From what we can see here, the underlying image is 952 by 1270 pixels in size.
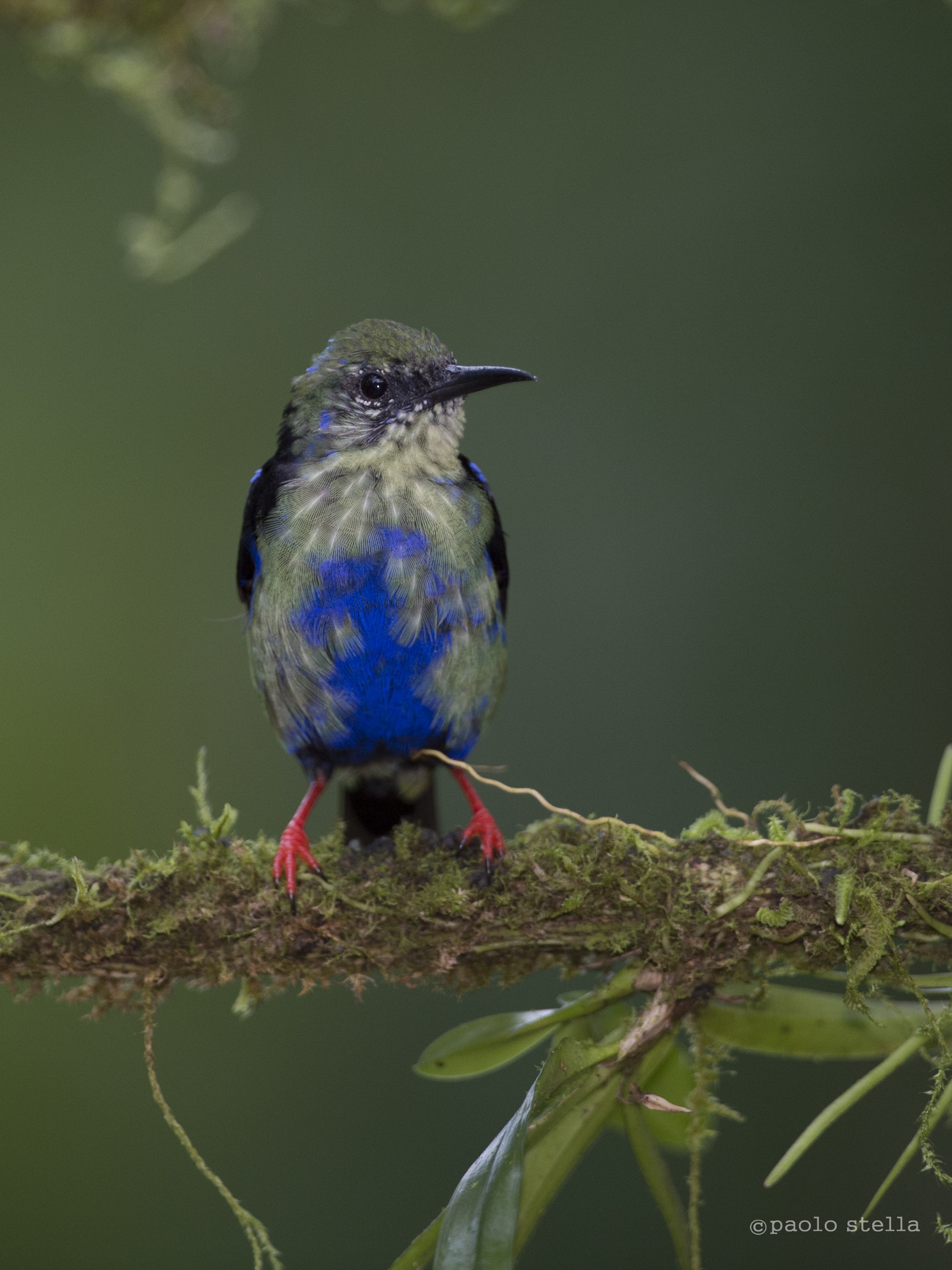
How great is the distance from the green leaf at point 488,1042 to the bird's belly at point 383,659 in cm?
106

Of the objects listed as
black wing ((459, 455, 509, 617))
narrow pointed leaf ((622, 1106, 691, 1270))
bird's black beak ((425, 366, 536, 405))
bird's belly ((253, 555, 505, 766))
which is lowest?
narrow pointed leaf ((622, 1106, 691, 1270))

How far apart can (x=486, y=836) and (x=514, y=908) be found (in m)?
0.43

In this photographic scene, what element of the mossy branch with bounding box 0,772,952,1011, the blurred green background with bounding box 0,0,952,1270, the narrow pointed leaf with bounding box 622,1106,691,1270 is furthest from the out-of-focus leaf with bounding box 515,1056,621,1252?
the blurred green background with bounding box 0,0,952,1270

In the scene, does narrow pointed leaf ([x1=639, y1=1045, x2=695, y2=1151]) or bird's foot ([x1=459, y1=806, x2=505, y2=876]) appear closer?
narrow pointed leaf ([x1=639, y1=1045, x2=695, y2=1151])

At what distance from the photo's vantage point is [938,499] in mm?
6129

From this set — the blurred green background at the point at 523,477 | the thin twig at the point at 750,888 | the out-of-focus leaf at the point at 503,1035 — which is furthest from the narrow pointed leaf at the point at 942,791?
the blurred green background at the point at 523,477

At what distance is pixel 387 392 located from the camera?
3674 mm

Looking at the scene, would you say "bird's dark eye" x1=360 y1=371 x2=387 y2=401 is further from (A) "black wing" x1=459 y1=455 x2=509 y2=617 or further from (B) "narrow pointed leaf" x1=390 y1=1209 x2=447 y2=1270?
(B) "narrow pointed leaf" x1=390 y1=1209 x2=447 y2=1270

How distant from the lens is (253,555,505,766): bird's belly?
3467mm

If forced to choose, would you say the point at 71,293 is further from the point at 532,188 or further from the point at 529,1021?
the point at 529,1021

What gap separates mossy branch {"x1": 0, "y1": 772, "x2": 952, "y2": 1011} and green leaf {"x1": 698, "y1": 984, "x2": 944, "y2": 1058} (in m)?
0.10

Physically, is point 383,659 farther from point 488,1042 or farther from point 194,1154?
point 194,1154

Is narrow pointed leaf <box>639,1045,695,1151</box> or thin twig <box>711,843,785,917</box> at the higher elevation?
thin twig <box>711,843,785,917</box>

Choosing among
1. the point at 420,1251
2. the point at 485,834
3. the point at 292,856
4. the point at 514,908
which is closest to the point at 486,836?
the point at 485,834
